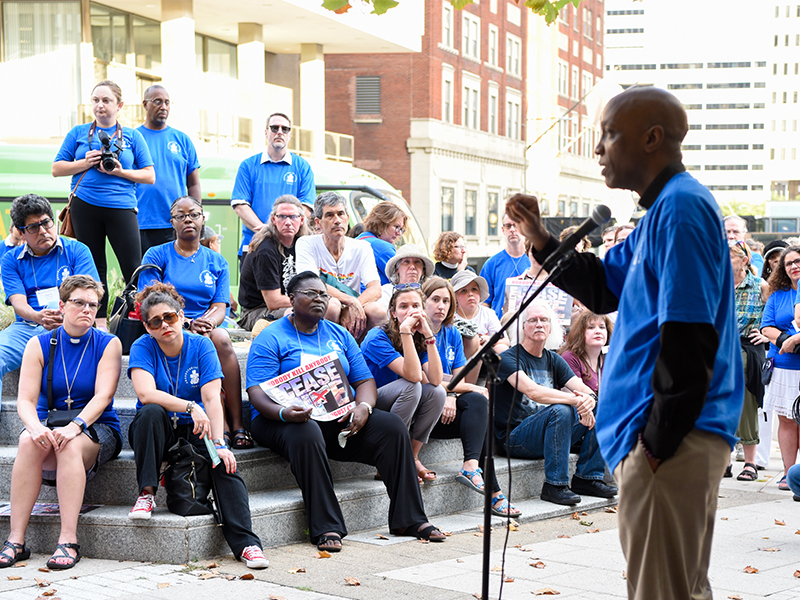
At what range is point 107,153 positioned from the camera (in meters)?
8.69

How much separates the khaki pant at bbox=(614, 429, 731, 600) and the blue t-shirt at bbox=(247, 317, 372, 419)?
4.48m

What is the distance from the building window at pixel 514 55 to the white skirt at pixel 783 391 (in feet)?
163

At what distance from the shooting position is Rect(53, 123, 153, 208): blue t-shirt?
28.9 ft

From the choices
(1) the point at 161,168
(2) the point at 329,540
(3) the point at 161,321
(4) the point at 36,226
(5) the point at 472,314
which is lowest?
(2) the point at 329,540

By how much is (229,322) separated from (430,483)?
438 centimetres

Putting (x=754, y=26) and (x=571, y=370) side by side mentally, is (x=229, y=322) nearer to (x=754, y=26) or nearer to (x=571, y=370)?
(x=571, y=370)

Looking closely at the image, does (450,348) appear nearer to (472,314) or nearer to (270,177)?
(472,314)

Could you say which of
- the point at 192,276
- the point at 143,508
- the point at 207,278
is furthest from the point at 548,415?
the point at 143,508

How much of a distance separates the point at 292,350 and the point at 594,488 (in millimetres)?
3011

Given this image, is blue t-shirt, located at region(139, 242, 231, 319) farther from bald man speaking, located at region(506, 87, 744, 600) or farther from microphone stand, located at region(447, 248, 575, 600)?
bald man speaking, located at region(506, 87, 744, 600)

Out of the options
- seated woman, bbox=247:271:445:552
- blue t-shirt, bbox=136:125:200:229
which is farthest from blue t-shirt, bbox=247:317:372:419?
blue t-shirt, bbox=136:125:200:229

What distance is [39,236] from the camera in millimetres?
7809

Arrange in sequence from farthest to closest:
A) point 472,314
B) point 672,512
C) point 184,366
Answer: point 472,314
point 184,366
point 672,512

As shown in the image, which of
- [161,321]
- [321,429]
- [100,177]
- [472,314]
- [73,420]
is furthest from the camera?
[472,314]
